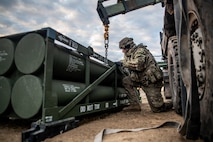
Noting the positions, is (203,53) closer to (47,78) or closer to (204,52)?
(204,52)

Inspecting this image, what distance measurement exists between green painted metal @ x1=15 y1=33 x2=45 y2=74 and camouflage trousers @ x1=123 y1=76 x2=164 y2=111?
2.35 m

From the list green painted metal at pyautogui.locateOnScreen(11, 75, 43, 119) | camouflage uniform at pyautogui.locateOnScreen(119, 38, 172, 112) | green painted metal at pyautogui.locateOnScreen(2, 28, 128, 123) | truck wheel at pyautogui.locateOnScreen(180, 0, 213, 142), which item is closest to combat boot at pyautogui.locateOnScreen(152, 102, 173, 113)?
camouflage uniform at pyautogui.locateOnScreen(119, 38, 172, 112)

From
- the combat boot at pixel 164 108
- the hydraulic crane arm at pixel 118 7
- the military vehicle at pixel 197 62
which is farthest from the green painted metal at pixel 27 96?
the hydraulic crane arm at pixel 118 7

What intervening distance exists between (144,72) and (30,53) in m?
2.29

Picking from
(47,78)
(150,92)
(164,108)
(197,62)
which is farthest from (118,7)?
(197,62)

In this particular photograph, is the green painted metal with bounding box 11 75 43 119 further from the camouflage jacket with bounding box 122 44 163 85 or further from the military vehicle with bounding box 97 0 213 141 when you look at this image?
the camouflage jacket with bounding box 122 44 163 85

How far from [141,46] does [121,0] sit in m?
1.21

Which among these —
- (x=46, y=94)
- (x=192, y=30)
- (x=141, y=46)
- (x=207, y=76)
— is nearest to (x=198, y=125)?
(x=207, y=76)

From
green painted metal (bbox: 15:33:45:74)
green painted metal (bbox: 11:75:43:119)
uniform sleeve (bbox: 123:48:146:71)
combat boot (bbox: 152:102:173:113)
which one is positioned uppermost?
uniform sleeve (bbox: 123:48:146:71)

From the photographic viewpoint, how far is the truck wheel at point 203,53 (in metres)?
0.84

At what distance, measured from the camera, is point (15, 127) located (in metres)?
2.35

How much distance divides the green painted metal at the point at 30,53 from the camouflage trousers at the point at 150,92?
2.35 metres

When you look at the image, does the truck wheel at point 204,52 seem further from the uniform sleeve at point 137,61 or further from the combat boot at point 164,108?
the combat boot at point 164,108

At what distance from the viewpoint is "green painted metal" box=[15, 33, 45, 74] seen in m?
2.10
